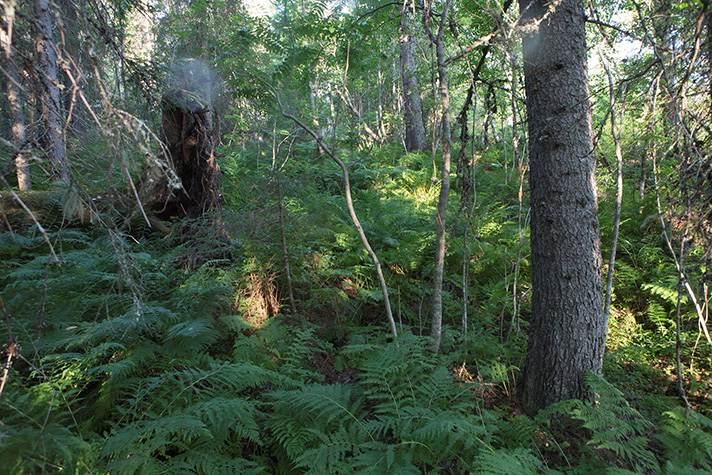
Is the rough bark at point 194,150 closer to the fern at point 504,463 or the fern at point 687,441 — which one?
the fern at point 504,463

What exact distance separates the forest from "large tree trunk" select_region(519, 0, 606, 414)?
16 millimetres

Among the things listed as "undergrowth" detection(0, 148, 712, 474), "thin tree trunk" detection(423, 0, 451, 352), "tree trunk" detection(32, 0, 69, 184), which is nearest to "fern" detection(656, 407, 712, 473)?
"undergrowth" detection(0, 148, 712, 474)

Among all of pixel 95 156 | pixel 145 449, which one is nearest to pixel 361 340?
pixel 145 449

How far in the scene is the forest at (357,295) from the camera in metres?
1.84

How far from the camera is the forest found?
184 centimetres

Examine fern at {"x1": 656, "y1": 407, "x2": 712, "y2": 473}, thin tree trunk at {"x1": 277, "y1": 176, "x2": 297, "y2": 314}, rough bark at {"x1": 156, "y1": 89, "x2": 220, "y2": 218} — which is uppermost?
rough bark at {"x1": 156, "y1": 89, "x2": 220, "y2": 218}

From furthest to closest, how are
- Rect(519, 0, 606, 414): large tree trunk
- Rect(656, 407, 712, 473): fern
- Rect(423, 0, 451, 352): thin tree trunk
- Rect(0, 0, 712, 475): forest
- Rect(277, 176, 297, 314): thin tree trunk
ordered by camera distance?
Rect(277, 176, 297, 314): thin tree trunk < Rect(423, 0, 451, 352): thin tree trunk < Rect(519, 0, 606, 414): large tree trunk < Rect(656, 407, 712, 473): fern < Rect(0, 0, 712, 475): forest

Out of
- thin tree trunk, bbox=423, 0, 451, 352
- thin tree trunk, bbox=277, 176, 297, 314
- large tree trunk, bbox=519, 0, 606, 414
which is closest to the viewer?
large tree trunk, bbox=519, 0, 606, 414

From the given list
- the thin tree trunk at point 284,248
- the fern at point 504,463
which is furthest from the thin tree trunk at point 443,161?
the thin tree trunk at point 284,248

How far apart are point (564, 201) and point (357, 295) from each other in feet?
8.23

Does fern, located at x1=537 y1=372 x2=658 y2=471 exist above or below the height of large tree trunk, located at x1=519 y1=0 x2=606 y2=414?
below

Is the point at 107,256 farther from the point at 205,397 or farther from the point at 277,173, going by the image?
the point at 205,397

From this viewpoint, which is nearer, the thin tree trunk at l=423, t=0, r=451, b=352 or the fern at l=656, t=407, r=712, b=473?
the fern at l=656, t=407, r=712, b=473

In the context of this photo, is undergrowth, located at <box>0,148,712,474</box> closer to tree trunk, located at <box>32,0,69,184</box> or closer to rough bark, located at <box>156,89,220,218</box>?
tree trunk, located at <box>32,0,69,184</box>
